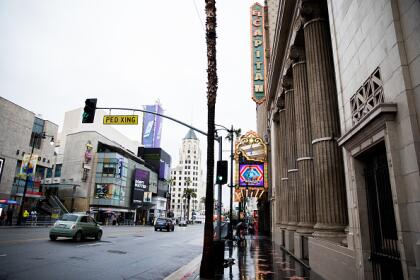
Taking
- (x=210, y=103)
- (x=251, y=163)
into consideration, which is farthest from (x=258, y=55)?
(x=210, y=103)

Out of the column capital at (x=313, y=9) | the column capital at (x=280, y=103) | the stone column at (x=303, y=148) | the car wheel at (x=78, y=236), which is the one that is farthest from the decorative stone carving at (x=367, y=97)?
the car wheel at (x=78, y=236)

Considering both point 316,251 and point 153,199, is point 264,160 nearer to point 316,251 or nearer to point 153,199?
point 316,251

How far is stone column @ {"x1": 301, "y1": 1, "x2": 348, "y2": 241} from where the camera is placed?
36.1ft

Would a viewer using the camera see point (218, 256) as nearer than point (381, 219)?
No

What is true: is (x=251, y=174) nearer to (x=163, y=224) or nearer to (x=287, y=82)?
(x=287, y=82)

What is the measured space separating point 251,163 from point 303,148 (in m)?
16.7

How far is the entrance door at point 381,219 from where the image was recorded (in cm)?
626

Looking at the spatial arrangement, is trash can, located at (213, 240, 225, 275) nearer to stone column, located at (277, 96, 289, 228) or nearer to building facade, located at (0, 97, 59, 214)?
stone column, located at (277, 96, 289, 228)

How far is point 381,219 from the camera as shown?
6812mm

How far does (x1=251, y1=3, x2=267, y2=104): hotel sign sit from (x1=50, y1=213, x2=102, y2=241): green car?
70.5 ft

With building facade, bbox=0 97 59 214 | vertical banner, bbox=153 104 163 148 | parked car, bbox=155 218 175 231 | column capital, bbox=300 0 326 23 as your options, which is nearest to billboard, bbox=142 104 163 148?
vertical banner, bbox=153 104 163 148

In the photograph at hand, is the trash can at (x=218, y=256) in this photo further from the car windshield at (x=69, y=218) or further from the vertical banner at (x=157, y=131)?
the vertical banner at (x=157, y=131)

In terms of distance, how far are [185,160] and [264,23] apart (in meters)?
143

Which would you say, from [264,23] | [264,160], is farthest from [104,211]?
[264,23]
